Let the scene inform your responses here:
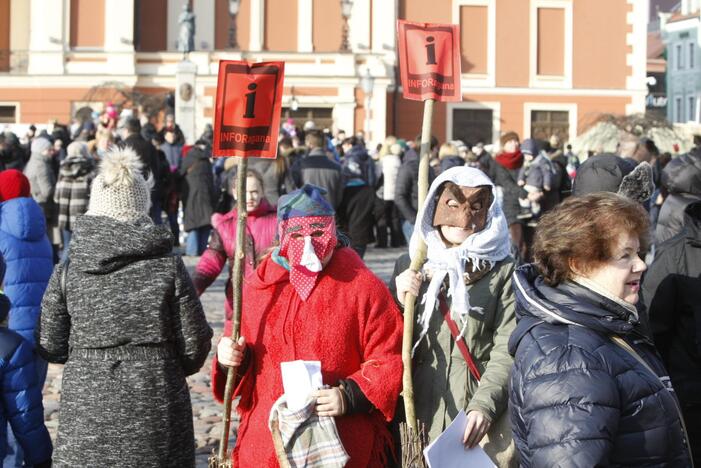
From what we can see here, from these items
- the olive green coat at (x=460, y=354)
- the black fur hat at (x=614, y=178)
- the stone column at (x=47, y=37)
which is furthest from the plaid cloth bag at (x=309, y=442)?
the stone column at (x=47, y=37)

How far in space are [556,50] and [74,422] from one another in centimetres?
3807

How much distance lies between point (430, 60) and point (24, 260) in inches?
116

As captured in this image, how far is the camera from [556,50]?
4122 cm

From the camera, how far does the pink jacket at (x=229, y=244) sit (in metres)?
6.79

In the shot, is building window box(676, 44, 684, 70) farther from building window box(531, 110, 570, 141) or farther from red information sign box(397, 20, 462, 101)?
red information sign box(397, 20, 462, 101)

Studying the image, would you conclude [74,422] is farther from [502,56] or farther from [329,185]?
[502,56]

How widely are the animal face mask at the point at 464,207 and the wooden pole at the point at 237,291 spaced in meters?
0.74

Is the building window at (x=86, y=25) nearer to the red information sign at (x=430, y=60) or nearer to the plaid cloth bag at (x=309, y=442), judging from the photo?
the red information sign at (x=430, y=60)

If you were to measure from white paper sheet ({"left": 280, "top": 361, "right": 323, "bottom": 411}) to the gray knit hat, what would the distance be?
0.95 m

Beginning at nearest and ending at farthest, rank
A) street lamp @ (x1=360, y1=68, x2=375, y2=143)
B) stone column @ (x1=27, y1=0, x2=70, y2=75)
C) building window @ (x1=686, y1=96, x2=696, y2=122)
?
street lamp @ (x1=360, y1=68, x2=375, y2=143)
stone column @ (x1=27, y1=0, x2=70, y2=75)
building window @ (x1=686, y1=96, x2=696, y2=122)

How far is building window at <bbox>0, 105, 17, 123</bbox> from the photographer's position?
37.4 m

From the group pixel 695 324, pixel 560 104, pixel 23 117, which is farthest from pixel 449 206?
pixel 560 104

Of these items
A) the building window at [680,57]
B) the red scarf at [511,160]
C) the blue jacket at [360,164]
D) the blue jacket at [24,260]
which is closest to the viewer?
the blue jacket at [24,260]

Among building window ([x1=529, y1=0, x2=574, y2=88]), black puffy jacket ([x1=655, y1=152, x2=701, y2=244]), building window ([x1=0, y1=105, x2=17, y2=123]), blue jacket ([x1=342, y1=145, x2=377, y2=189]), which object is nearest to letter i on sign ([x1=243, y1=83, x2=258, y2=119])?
black puffy jacket ([x1=655, y1=152, x2=701, y2=244])
